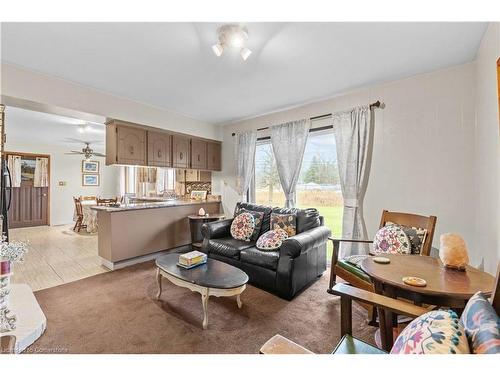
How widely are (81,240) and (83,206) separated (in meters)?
1.18

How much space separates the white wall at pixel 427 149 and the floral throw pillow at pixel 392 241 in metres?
Result: 0.64

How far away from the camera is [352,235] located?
3.10 m

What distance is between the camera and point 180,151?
14.2 feet

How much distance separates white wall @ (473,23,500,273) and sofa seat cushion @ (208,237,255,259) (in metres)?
2.24

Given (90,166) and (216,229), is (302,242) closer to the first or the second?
(216,229)

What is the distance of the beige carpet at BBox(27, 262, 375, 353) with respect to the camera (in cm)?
176

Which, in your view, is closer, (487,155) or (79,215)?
(487,155)

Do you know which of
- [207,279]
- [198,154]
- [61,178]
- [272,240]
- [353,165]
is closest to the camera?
[207,279]

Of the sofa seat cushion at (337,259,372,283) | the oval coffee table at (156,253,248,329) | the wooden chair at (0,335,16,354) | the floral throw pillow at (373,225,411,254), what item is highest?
the floral throw pillow at (373,225,411,254)

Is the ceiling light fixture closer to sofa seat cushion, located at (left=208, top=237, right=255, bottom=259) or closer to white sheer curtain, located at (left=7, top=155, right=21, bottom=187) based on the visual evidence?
sofa seat cushion, located at (left=208, top=237, right=255, bottom=259)

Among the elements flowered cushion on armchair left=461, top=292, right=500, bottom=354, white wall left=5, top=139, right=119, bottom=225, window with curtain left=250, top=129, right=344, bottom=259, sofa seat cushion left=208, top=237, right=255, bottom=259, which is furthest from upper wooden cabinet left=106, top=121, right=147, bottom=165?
white wall left=5, top=139, right=119, bottom=225

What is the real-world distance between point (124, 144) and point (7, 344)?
266 centimetres

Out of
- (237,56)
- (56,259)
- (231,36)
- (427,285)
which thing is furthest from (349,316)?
(56,259)

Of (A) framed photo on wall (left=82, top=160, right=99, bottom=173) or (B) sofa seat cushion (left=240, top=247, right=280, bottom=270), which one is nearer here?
(B) sofa seat cushion (left=240, top=247, right=280, bottom=270)
